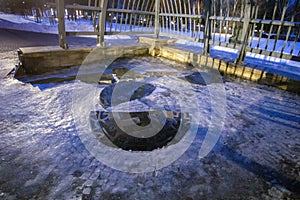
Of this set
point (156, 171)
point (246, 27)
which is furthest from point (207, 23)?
point (156, 171)

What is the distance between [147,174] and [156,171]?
10 centimetres

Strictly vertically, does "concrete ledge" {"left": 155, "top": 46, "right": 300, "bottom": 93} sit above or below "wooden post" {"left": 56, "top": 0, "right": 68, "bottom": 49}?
below

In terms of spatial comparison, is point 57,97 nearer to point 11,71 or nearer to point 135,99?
point 135,99

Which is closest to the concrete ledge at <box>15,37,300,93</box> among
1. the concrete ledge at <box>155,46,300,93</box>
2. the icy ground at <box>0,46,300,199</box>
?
the concrete ledge at <box>155,46,300,93</box>

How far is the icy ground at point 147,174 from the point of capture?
1.62 m

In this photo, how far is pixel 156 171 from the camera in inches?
72.3

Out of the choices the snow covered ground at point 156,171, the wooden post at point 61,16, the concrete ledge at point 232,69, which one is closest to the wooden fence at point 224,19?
the wooden post at point 61,16

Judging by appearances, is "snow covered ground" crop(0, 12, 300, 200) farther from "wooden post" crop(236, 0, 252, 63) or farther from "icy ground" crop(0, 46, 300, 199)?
"wooden post" crop(236, 0, 252, 63)

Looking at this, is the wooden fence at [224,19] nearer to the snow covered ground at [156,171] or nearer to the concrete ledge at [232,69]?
the concrete ledge at [232,69]

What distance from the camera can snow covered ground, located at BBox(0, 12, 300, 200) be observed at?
1.62m

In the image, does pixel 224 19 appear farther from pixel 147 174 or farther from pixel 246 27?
pixel 147 174

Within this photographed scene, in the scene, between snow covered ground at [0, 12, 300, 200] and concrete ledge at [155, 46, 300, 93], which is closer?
snow covered ground at [0, 12, 300, 200]

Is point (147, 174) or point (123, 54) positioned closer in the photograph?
point (147, 174)

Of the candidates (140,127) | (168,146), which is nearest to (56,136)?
(140,127)
